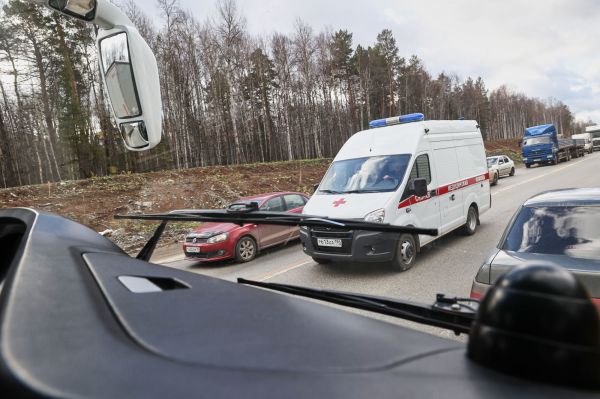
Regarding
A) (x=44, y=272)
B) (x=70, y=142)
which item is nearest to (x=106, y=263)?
(x=44, y=272)

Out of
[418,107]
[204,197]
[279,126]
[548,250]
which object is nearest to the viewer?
[548,250]

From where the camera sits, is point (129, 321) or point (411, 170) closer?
point (129, 321)

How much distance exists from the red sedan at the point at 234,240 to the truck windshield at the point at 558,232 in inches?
79.7

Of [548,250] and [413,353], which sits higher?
[413,353]

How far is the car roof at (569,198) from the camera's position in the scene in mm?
3273

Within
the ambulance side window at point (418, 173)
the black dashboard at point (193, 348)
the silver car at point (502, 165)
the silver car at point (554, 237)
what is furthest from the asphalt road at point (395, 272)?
the silver car at point (502, 165)

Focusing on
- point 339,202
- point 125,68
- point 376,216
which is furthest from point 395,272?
point 125,68

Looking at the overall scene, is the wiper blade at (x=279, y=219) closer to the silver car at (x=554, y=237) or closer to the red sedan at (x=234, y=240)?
the red sedan at (x=234, y=240)

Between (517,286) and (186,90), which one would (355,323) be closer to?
(517,286)

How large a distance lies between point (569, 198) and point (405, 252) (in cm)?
216

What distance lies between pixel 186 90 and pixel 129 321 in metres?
34.2

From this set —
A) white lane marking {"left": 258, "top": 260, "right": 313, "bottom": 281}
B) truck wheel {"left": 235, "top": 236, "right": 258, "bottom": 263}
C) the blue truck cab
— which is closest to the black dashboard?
white lane marking {"left": 258, "top": 260, "right": 313, "bottom": 281}

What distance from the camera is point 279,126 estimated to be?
40719mm

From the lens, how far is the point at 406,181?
4.39 meters
